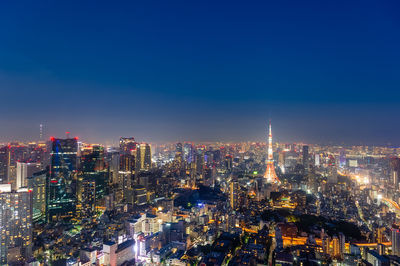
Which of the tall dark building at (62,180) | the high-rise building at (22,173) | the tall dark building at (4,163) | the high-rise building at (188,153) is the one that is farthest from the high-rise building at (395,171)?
the tall dark building at (4,163)

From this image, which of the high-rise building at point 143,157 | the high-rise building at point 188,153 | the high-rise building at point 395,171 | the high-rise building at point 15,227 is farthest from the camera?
the high-rise building at point 188,153

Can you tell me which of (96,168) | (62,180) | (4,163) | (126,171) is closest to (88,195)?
(62,180)

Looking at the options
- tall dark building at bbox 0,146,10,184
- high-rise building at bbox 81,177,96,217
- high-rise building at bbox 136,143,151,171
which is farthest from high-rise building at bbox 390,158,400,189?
tall dark building at bbox 0,146,10,184

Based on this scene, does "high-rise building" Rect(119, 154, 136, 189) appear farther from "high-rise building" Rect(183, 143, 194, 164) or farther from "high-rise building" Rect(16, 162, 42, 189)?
"high-rise building" Rect(183, 143, 194, 164)

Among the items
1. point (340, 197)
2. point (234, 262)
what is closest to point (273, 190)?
point (340, 197)

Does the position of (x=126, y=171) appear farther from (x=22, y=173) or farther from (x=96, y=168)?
(x=22, y=173)

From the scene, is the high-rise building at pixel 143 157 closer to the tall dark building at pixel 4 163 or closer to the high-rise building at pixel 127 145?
the high-rise building at pixel 127 145
